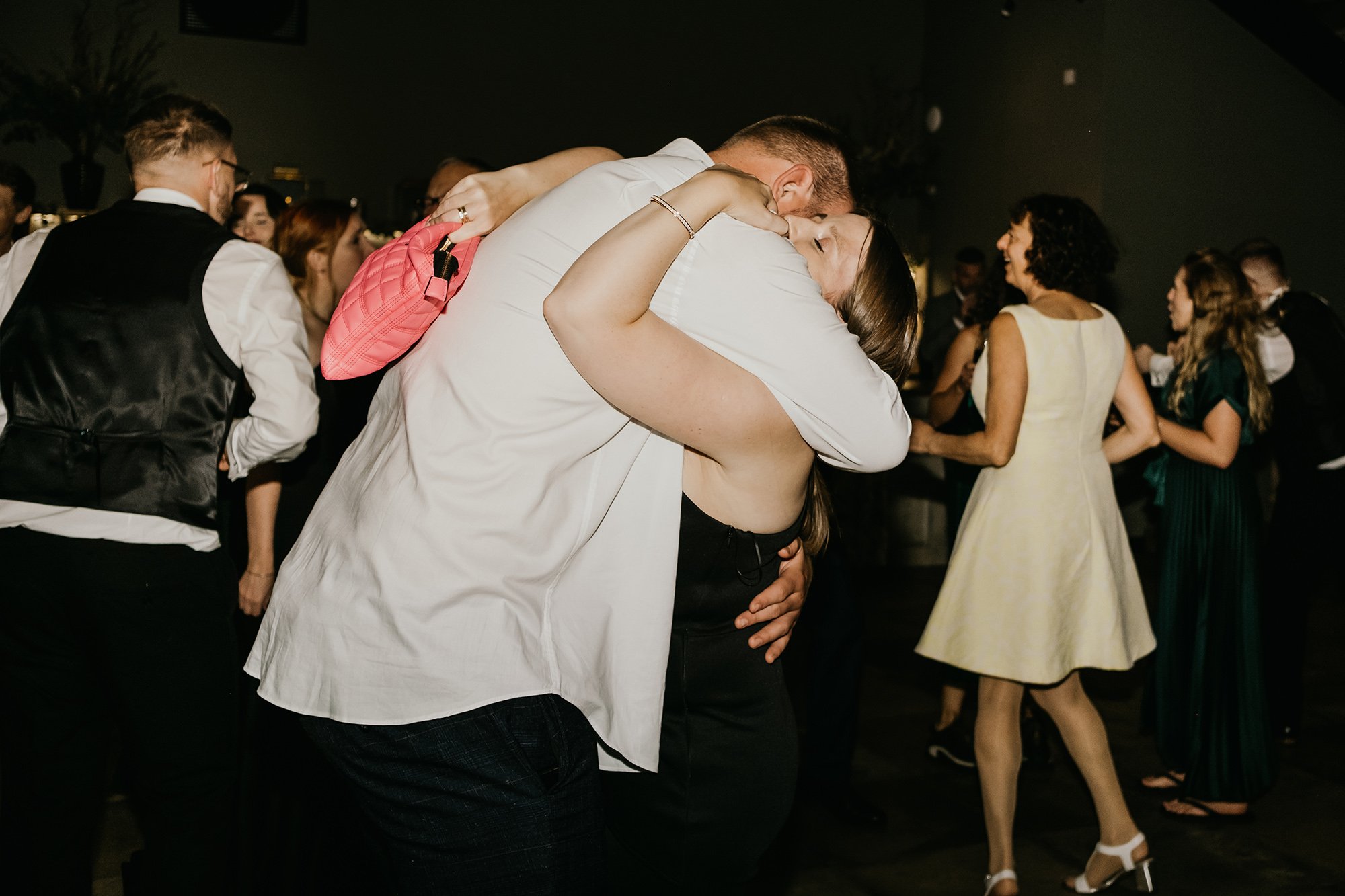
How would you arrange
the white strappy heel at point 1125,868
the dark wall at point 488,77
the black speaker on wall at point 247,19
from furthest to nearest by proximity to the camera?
the dark wall at point 488,77, the black speaker on wall at point 247,19, the white strappy heel at point 1125,868

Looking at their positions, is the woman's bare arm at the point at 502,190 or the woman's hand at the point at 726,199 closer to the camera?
the woman's hand at the point at 726,199

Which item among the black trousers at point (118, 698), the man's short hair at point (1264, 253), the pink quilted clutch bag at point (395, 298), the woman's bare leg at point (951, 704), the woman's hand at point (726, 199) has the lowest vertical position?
the woman's bare leg at point (951, 704)

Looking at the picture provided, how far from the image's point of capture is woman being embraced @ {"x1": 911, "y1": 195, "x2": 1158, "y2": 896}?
2811 millimetres

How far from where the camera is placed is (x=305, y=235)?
332cm

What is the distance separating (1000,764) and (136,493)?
209 cm

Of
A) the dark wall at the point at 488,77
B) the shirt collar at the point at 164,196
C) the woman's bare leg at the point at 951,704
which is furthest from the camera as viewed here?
the dark wall at the point at 488,77

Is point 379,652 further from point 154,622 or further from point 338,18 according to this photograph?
point 338,18

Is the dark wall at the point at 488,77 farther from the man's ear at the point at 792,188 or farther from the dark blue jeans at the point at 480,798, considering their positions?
the dark blue jeans at the point at 480,798

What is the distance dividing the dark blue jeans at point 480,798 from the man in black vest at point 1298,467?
3.70 meters

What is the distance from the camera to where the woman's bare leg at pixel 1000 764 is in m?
2.79

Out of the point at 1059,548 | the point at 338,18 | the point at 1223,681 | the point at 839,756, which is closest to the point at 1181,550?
the point at 1223,681

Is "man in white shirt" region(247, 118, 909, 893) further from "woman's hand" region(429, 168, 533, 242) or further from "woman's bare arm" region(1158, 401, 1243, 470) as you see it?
"woman's bare arm" region(1158, 401, 1243, 470)

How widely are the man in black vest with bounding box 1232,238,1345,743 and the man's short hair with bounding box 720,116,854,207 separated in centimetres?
305

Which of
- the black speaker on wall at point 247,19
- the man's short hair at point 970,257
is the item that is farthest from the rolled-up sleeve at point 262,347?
the black speaker on wall at point 247,19
